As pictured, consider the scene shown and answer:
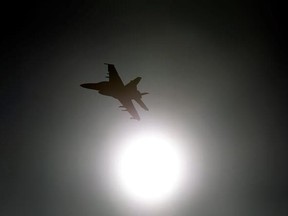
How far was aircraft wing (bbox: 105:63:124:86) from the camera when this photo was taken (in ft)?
323

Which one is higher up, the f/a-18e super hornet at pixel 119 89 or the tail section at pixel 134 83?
the tail section at pixel 134 83

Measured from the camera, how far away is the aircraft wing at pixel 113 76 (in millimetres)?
98375

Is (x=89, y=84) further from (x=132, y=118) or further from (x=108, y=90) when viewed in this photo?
(x=132, y=118)

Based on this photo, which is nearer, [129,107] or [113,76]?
[113,76]

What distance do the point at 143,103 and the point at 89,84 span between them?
34.5 ft

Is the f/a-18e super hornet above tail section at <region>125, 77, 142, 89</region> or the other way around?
the other way around

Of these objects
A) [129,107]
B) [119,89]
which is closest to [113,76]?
[119,89]

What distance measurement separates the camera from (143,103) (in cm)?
10375

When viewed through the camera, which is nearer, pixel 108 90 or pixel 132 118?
pixel 108 90

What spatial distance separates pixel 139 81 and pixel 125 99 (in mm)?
4358

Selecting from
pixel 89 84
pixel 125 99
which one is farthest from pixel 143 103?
pixel 89 84

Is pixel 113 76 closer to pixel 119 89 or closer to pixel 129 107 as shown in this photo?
pixel 119 89

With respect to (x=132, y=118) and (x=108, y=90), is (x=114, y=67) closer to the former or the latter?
(x=108, y=90)

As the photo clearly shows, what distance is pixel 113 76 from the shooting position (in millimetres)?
98750
